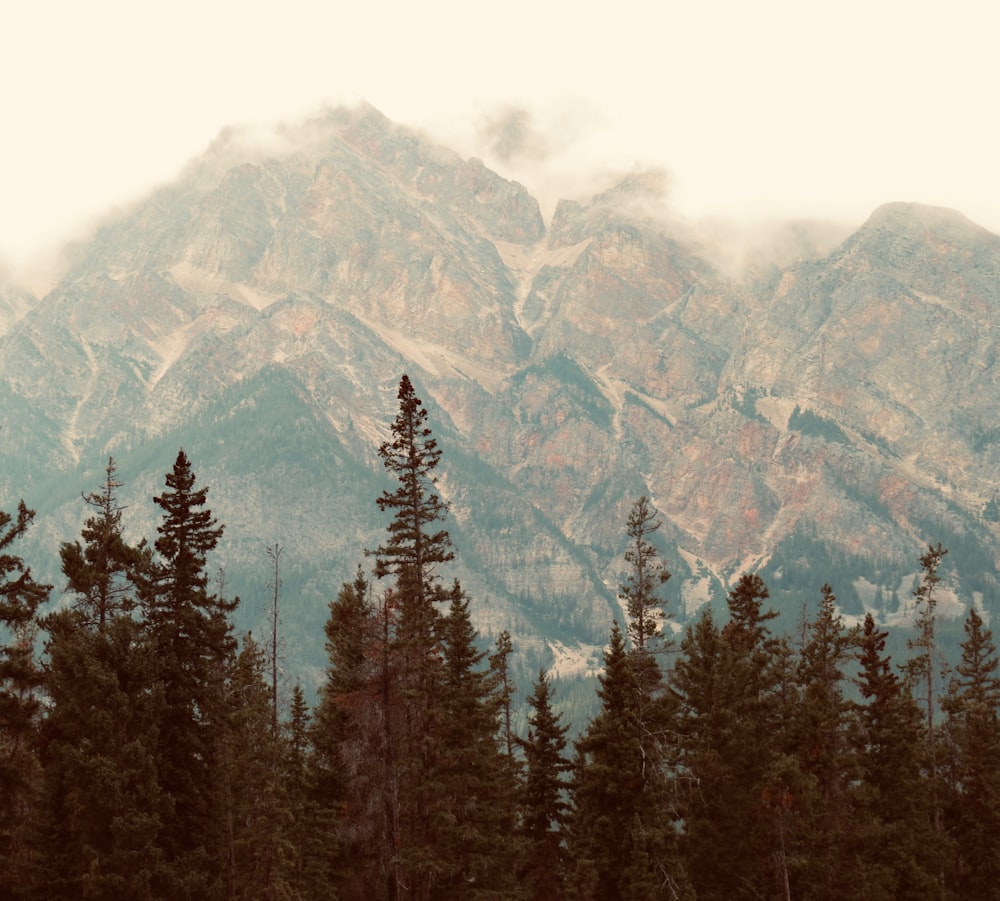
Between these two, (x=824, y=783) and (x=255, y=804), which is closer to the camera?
(x=255, y=804)

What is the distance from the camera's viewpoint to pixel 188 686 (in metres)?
46.5

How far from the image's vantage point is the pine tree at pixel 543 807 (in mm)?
60750

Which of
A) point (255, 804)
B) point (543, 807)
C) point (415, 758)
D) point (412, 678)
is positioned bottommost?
point (255, 804)

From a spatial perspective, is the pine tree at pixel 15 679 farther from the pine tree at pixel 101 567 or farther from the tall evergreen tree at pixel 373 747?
the tall evergreen tree at pixel 373 747

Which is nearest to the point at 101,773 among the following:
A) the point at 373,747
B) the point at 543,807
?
the point at 373,747

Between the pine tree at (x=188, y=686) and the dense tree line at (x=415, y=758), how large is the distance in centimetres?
11

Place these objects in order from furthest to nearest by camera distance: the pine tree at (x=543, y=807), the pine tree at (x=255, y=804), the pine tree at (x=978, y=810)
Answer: the pine tree at (x=978, y=810), the pine tree at (x=543, y=807), the pine tree at (x=255, y=804)

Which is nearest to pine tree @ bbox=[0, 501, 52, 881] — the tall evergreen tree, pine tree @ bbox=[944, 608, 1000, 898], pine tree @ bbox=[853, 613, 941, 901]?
the tall evergreen tree

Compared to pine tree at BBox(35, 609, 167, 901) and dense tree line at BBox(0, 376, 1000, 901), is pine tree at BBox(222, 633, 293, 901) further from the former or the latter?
pine tree at BBox(35, 609, 167, 901)

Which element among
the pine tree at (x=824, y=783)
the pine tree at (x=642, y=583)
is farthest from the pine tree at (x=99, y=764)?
the pine tree at (x=824, y=783)

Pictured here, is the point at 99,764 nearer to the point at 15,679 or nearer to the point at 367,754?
the point at 15,679

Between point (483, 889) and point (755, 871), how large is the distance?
1582 cm

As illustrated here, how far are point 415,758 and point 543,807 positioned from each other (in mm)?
15899

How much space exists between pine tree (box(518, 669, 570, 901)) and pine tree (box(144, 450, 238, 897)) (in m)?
18.5
